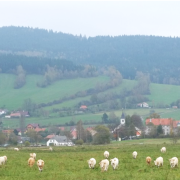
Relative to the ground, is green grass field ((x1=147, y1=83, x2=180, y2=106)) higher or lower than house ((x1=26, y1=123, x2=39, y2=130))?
higher

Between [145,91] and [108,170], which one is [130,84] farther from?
[108,170]

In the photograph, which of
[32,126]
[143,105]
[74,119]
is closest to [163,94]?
[143,105]

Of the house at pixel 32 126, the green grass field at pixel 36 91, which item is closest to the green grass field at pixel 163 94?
the green grass field at pixel 36 91

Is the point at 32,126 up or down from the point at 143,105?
down

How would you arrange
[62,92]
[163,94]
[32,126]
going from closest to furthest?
[32,126]
[62,92]
[163,94]

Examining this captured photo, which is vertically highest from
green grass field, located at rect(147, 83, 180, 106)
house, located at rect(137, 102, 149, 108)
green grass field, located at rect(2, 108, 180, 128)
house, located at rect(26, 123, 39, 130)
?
green grass field, located at rect(147, 83, 180, 106)

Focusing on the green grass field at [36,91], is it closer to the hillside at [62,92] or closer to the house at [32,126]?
the hillside at [62,92]

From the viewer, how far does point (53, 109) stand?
516ft

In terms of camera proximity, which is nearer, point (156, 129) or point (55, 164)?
point (55, 164)

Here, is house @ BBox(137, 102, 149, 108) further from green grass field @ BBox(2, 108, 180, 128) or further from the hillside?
green grass field @ BBox(2, 108, 180, 128)

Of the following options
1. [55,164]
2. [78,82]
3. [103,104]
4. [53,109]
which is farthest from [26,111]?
[55,164]

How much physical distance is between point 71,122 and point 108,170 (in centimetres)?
10488

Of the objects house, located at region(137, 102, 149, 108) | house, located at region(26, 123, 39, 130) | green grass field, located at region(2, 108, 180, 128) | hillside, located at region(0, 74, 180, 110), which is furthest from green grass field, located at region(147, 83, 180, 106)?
house, located at region(26, 123, 39, 130)

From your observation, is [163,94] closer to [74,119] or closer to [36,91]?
[36,91]
